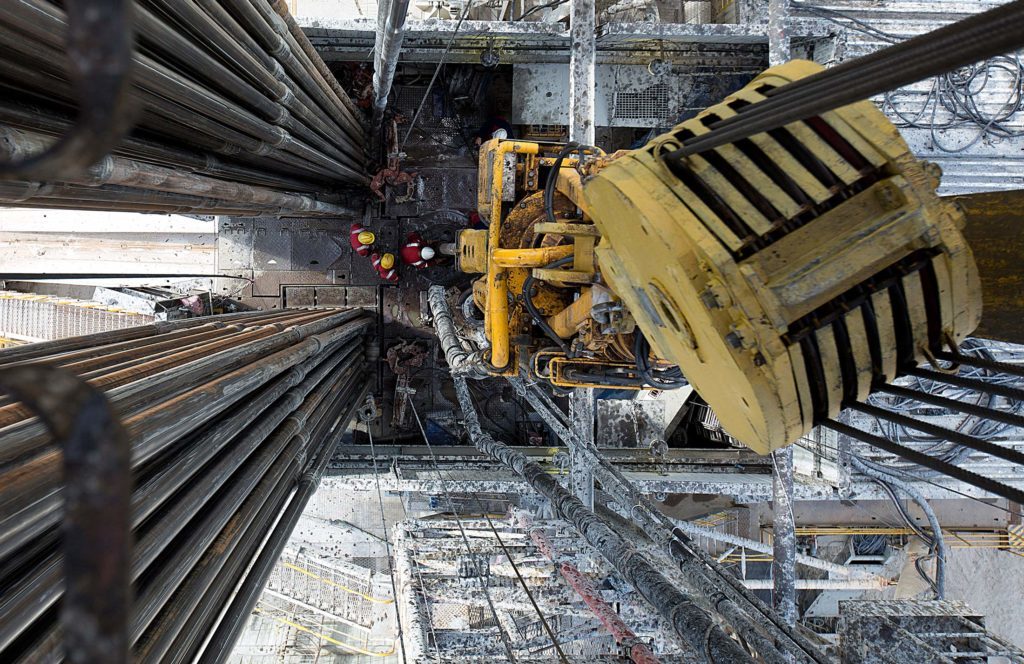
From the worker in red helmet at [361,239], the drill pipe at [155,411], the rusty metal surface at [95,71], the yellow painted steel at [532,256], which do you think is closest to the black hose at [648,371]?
the yellow painted steel at [532,256]

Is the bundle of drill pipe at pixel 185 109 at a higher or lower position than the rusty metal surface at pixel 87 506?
higher

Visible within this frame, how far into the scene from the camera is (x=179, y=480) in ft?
8.43

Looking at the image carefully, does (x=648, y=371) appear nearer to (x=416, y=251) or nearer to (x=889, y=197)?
(x=889, y=197)

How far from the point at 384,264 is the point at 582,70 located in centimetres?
354

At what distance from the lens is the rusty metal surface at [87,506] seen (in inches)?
28.0

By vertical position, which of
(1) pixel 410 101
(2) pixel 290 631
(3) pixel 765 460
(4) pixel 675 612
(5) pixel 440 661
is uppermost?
(1) pixel 410 101

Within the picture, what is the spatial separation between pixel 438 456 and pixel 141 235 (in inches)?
201

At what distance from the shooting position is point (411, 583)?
5.89 m

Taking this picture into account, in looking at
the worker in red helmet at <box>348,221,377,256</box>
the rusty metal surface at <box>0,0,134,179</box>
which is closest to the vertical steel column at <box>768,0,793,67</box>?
the worker in red helmet at <box>348,221,377,256</box>

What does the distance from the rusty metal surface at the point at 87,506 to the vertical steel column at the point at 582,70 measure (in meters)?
7.47

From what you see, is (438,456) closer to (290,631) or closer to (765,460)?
(290,631)

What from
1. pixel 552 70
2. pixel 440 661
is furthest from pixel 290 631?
pixel 552 70

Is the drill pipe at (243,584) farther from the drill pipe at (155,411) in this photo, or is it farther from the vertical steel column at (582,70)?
the vertical steel column at (582,70)

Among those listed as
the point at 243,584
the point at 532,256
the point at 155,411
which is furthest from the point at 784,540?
the point at 155,411
